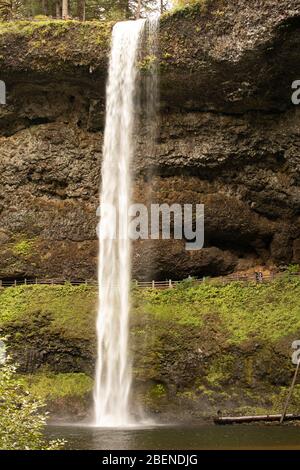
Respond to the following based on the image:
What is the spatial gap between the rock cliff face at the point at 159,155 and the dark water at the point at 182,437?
11889 millimetres

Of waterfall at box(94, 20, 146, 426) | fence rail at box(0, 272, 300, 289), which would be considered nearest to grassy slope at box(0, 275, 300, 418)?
waterfall at box(94, 20, 146, 426)

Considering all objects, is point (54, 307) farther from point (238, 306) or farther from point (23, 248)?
point (238, 306)

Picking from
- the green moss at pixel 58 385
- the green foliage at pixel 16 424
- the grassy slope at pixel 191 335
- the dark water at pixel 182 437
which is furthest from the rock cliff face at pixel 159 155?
the green foliage at pixel 16 424

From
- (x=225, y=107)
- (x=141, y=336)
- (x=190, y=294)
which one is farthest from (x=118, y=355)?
(x=225, y=107)

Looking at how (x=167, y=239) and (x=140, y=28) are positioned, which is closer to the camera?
(x=140, y=28)

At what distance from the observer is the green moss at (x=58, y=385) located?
27109mm

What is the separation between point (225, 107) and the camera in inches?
1243

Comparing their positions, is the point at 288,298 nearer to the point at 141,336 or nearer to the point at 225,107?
the point at 141,336

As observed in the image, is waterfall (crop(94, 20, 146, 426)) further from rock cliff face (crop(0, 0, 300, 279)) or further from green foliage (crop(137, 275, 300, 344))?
green foliage (crop(137, 275, 300, 344))

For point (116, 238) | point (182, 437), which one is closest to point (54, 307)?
point (116, 238)

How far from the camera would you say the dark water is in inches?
680

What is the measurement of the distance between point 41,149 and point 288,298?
46.0ft

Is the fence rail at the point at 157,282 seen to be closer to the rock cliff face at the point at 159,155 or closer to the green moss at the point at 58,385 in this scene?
the rock cliff face at the point at 159,155

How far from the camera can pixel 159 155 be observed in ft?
108
